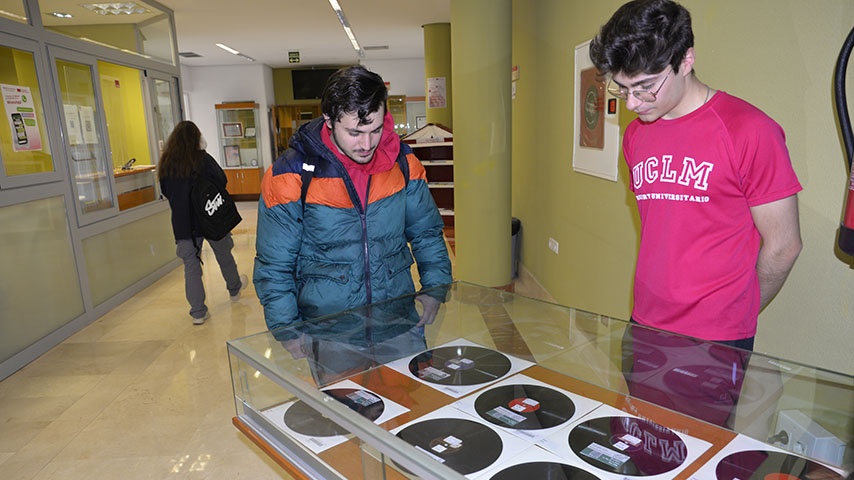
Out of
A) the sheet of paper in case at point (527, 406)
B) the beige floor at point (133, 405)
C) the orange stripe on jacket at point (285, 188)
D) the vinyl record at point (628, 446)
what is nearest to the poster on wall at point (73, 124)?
the beige floor at point (133, 405)

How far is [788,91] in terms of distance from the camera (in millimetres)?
1699

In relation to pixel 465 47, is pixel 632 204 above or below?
below

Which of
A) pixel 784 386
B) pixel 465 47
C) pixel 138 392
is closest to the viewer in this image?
pixel 784 386

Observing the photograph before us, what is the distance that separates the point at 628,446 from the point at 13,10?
470cm

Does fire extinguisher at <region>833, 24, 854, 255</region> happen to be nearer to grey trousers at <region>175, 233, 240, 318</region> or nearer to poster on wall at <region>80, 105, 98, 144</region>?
grey trousers at <region>175, 233, 240, 318</region>

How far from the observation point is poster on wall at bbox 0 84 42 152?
3660 mm

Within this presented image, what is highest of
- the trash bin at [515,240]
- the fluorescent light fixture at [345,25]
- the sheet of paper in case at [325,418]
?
the fluorescent light fixture at [345,25]

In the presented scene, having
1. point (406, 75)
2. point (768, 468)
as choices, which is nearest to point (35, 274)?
point (768, 468)

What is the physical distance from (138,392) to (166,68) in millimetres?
4294

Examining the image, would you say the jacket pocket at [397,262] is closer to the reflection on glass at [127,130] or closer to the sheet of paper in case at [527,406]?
the sheet of paper in case at [527,406]

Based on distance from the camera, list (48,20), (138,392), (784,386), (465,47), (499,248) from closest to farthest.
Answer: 1. (784,386)
2. (138,392)
3. (48,20)
4. (465,47)
5. (499,248)

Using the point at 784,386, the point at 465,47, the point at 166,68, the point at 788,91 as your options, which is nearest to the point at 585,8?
the point at 465,47

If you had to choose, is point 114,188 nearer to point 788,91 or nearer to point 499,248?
point 499,248

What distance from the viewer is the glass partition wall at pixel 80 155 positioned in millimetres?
3664
